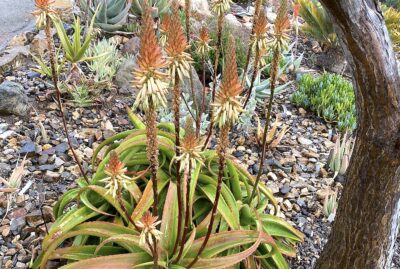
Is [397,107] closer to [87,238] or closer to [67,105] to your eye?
[87,238]

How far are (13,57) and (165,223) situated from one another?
3.05m

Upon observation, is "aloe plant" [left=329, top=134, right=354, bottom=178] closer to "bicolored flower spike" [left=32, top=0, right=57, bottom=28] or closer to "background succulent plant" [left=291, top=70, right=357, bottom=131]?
"background succulent plant" [left=291, top=70, right=357, bottom=131]

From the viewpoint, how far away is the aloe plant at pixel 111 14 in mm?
5426

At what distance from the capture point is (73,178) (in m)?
3.50

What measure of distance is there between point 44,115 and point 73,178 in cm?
87

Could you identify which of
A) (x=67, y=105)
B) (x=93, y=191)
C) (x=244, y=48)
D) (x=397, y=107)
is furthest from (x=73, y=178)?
(x=244, y=48)

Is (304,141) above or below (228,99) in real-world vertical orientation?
below

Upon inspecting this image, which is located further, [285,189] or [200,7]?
[200,7]

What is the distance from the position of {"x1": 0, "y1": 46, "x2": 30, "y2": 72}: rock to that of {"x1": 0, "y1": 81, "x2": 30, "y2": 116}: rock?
2.10ft

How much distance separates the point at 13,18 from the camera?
6.15 meters

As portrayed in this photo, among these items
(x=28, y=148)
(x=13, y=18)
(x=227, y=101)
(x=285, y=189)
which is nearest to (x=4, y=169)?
(x=28, y=148)

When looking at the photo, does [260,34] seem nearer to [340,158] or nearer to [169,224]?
[169,224]

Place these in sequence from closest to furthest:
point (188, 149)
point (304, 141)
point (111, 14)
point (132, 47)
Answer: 1. point (188, 149)
2. point (304, 141)
3. point (132, 47)
4. point (111, 14)

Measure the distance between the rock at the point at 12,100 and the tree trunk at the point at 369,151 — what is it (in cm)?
275
